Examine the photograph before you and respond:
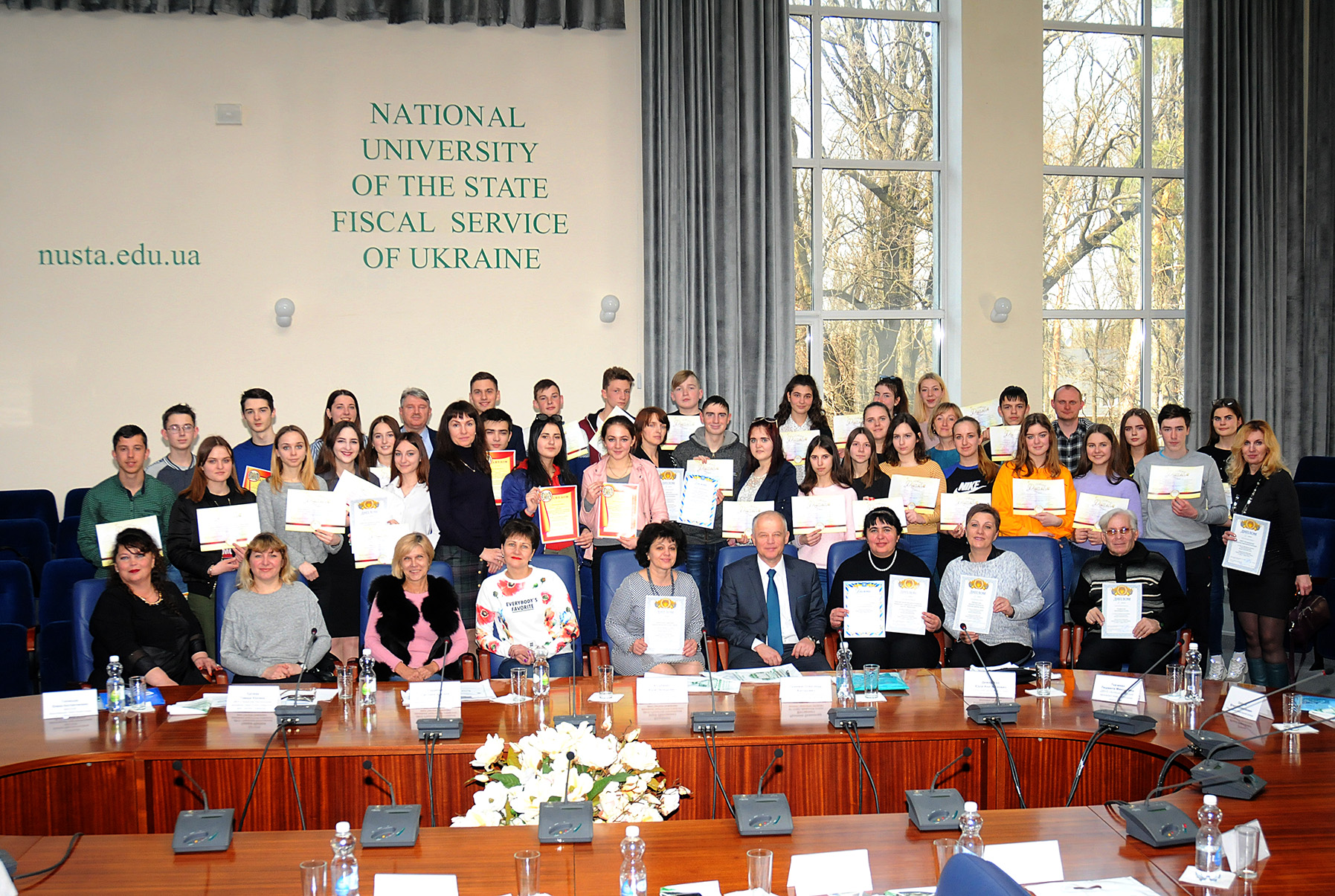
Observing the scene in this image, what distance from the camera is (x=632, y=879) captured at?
2.14 meters

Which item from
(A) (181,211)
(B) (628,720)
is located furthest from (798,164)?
(B) (628,720)

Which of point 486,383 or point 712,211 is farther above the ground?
point 712,211

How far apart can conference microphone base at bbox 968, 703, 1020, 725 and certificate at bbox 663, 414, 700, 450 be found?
294 cm

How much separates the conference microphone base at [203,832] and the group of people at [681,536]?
5.77 feet

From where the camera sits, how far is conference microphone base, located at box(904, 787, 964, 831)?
258cm

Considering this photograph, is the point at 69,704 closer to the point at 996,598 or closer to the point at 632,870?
the point at 632,870

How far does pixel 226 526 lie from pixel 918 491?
371 centimetres

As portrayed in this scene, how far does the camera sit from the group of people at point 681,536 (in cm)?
455

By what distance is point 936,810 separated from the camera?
8.54 ft

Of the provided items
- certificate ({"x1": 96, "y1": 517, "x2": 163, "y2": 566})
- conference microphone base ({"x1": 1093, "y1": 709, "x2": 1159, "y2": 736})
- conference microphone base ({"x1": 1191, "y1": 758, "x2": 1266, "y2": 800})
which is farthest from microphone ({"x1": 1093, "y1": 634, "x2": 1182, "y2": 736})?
certificate ({"x1": 96, "y1": 517, "x2": 163, "y2": 566})

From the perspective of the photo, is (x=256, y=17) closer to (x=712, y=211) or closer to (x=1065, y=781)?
(x=712, y=211)

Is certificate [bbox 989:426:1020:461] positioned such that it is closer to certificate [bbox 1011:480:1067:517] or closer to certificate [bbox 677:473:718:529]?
certificate [bbox 1011:480:1067:517]

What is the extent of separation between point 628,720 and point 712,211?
18.0 ft

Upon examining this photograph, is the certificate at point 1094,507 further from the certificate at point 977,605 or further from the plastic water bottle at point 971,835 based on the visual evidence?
the plastic water bottle at point 971,835
